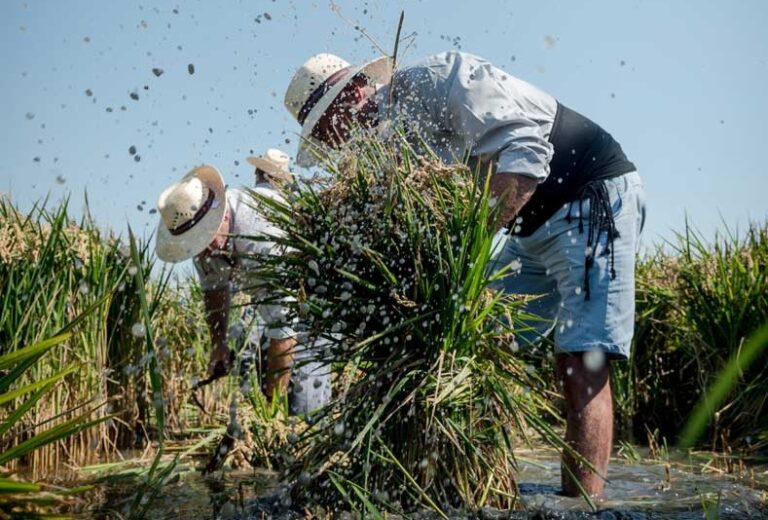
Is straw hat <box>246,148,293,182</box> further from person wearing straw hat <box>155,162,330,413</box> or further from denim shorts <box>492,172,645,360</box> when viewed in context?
denim shorts <box>492,172,645,360</box>

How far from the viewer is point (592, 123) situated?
3438mm

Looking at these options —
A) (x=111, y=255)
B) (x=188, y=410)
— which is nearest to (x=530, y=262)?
(x=111, y=255)

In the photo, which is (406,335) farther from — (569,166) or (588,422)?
(569,166)

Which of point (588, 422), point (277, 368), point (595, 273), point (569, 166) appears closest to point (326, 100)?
point (569, 166)

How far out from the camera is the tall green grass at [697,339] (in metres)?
4.59

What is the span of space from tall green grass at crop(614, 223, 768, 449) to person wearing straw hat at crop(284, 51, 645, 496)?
1.66 meters

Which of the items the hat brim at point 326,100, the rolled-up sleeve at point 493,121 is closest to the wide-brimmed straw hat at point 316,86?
the hat brim at point 326,100

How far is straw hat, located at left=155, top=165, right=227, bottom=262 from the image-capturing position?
4.32m

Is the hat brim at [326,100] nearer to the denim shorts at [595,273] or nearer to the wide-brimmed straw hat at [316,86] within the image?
the wide-brimmed straw hat at [316,86]

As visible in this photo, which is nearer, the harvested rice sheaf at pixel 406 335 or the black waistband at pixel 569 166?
the harvested rice sheaf at pixel 406 335

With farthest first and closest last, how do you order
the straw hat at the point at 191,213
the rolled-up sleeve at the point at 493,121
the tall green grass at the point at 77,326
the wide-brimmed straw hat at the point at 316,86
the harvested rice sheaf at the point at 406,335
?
the straw hat at the point at 191,213, the tall green grass at the point at 77,326, the wide-brimmed straw hat at the point at 316,86, the rolled-up sleeve at the point at 493,121, the harvested rice sheaf at the point at 406,335

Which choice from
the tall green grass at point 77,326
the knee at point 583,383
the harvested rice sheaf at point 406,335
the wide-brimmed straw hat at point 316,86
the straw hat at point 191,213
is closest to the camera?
the harvested rice sheaf at point 406,335

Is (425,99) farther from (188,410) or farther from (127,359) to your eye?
(188,410)

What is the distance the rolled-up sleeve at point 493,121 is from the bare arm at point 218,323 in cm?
185
